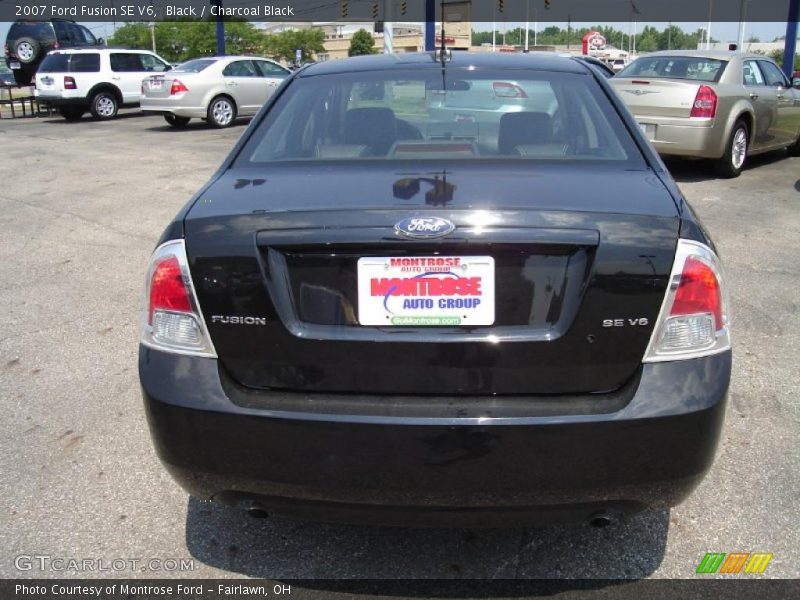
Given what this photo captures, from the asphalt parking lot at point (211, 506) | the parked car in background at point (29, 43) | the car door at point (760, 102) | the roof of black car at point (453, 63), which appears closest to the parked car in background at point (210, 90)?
the car door at point (760, 102)

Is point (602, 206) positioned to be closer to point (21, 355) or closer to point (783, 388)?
point (783, 388)

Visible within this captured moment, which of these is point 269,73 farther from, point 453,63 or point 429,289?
point 429,289

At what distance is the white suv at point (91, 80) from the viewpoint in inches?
774

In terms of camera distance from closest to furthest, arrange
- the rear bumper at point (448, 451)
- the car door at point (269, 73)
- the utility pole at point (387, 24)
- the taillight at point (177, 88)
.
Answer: the rear bumper at point (448, 451) < the taillight at point (177, 88) < the car door at point (269, 73) < the utility pole at point (387, 24)

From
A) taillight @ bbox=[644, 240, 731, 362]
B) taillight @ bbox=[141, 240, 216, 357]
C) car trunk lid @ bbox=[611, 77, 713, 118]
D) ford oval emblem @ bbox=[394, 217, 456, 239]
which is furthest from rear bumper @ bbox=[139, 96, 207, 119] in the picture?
taillight @ bbox=[644, 240, 731, 362]

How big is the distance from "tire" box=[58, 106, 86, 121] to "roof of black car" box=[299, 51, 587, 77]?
61.2 feet

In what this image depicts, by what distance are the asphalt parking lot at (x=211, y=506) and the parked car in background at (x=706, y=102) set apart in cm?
314

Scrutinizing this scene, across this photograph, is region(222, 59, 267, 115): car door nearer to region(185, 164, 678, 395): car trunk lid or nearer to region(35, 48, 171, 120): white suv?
region(35, 48, 171, 120): white suv

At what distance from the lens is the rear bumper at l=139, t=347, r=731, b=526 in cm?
211

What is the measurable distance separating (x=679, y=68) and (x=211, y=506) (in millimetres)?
9279

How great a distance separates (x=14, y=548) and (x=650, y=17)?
79054 millimetres

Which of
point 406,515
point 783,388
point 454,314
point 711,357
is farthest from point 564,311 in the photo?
point 783,388

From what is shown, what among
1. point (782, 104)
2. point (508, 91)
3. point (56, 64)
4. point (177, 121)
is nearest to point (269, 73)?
point (177, 121)

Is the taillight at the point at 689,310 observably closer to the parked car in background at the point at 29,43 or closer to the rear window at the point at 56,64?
the rear window at the point at 56,64
